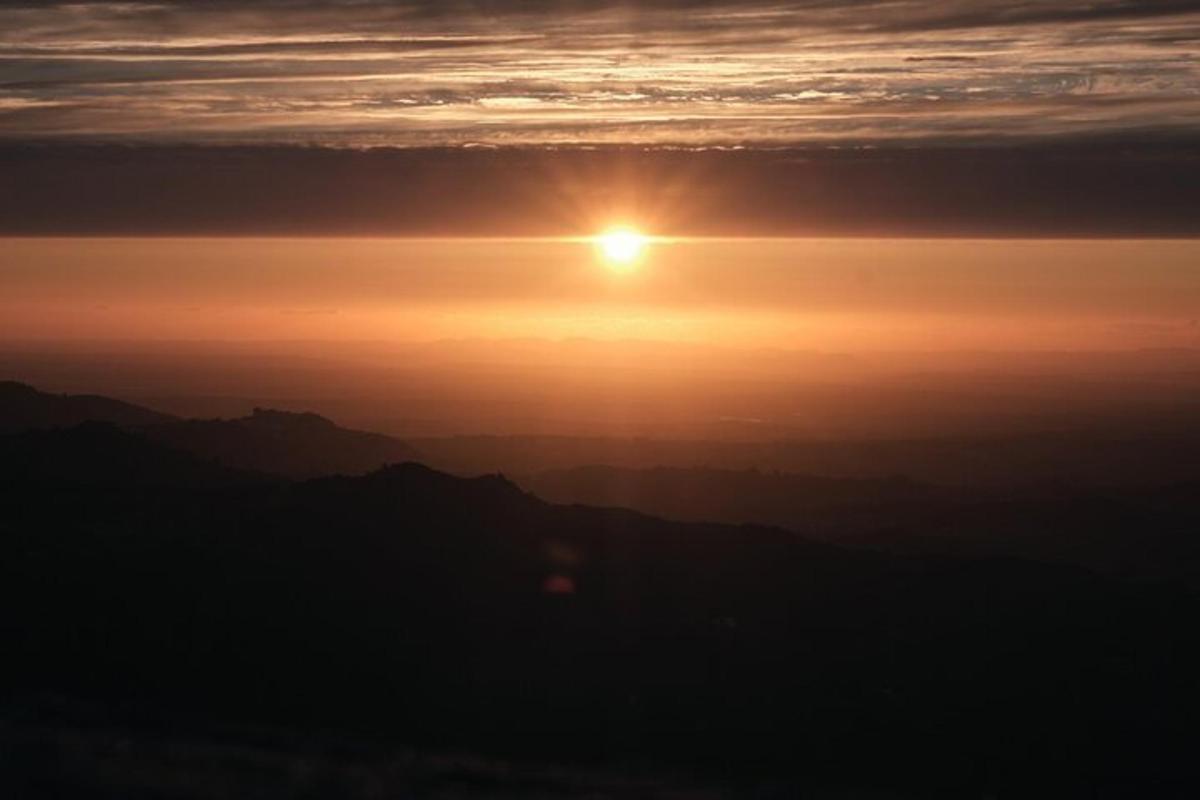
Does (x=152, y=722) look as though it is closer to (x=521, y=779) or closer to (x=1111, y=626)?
(x=521, y=779)

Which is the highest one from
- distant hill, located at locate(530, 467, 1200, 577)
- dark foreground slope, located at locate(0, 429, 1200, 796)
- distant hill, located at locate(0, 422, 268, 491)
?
distant hill, located at locate(530, 467, 1200, 577)

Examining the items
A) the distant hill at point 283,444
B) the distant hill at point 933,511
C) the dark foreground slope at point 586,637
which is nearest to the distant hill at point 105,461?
the dark foreground slope at point 586,637

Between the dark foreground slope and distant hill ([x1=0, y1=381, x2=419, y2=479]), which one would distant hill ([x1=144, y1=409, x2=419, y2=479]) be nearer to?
distant hill ([x1=0, y1=381, x2=419, y2=479])

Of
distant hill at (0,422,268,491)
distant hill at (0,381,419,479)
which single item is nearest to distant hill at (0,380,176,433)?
distant hill at (0,381,419,479)

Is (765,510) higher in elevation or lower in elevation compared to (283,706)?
higher

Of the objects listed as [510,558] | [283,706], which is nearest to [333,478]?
[510,558]

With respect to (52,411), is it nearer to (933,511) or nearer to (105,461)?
(105,461)

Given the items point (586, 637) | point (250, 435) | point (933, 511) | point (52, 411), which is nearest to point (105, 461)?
point (586, 637)
